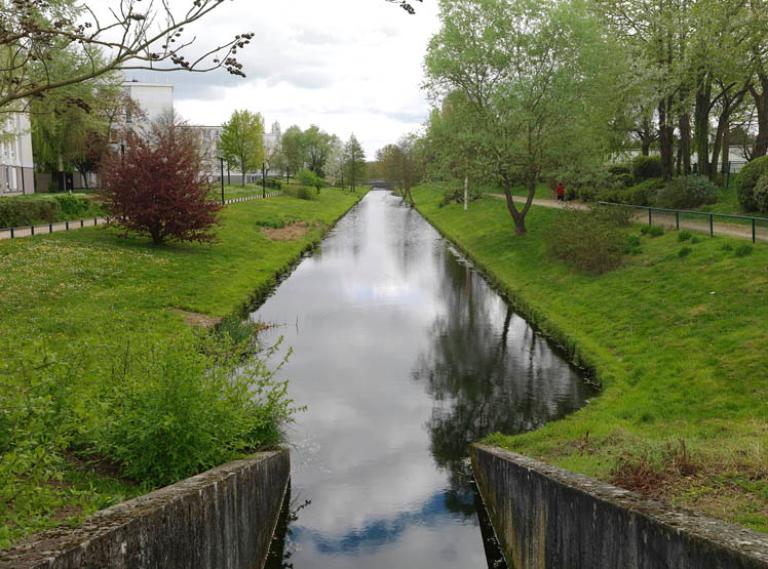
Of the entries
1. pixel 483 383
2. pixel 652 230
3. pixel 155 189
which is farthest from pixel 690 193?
pixel 155 189

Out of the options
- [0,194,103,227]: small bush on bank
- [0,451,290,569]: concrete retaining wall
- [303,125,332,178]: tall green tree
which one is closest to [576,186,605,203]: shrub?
→ [0,194,103,227]: small bush on bank

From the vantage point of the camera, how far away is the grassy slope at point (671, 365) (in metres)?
8.05

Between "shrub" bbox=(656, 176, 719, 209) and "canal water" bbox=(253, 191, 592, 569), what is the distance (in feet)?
34.9

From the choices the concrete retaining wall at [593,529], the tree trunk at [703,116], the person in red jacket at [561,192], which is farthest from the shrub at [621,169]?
the concrete retaining wall at [593,529]

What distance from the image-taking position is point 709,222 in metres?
25.8

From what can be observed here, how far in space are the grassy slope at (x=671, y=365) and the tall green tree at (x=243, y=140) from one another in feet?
211

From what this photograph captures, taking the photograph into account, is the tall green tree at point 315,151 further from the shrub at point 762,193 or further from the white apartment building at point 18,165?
the shrub at point 762,193

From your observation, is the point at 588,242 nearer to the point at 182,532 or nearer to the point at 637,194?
the point at 637,194

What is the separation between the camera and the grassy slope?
26.4 feet

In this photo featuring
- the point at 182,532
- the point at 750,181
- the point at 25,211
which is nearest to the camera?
the point at 182,532

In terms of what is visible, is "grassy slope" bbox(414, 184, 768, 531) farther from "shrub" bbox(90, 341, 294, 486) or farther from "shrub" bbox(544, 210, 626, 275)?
"shrub" bbox(90, 341, 294, 486)

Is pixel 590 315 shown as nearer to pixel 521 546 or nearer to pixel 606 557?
pixel 521 546

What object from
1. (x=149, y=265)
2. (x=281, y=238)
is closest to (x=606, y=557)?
(x=149, y=265)

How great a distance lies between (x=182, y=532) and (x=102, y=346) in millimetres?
6322
